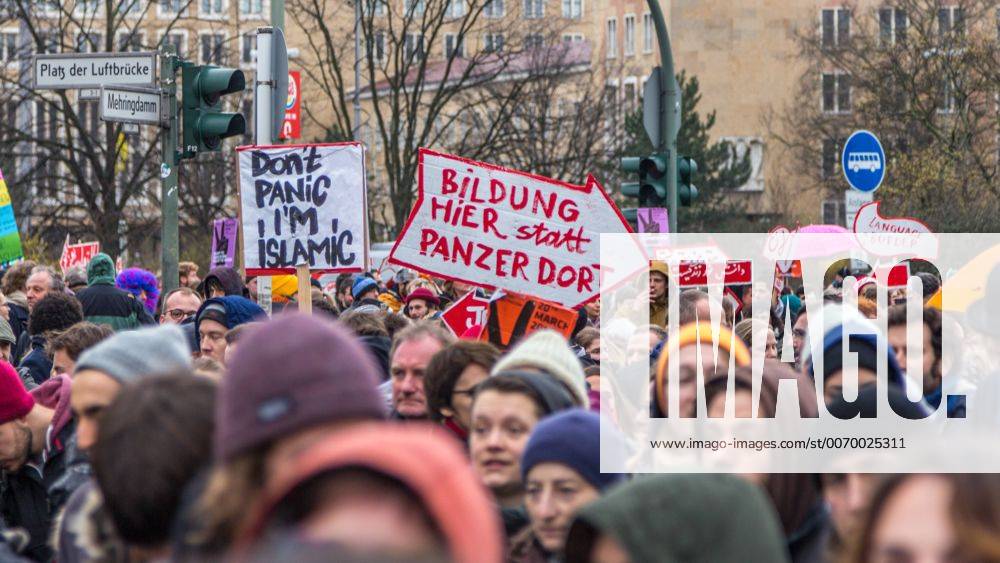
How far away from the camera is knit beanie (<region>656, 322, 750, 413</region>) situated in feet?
16.7

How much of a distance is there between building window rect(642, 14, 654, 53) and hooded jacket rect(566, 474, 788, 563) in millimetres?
80748

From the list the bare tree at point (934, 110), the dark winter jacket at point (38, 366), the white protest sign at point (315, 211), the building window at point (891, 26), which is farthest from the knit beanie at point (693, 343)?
the building window at point (891, 26)

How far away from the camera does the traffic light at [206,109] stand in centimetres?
1106

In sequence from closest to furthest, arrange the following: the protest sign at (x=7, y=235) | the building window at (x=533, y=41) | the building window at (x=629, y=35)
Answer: the protest sign at (x=7, y=235), the building window at (x=533, y=41), the building window at (x=629, y=35)

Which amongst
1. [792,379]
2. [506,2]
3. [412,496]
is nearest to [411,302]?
[792,379]

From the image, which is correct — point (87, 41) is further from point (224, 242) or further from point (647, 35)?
point (647, 35)

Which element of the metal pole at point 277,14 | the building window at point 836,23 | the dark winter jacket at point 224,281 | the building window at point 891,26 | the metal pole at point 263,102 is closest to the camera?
the metal pole at point 263,102

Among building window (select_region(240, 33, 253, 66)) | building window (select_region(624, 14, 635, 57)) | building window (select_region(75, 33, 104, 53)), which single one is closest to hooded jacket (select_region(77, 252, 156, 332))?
building window (select_region(75, 33, 104, 53))

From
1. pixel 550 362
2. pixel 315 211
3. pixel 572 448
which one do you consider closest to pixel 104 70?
pixel 315 211

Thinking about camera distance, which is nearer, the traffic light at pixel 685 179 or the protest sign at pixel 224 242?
the traffic light at pixel 685 179

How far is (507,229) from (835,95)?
6157 cm

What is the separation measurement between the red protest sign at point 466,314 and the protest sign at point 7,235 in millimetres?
5332

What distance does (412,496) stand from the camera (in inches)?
92.4

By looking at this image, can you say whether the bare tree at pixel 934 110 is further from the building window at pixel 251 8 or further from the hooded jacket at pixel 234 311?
the hooded jacket at pixel 234 311
